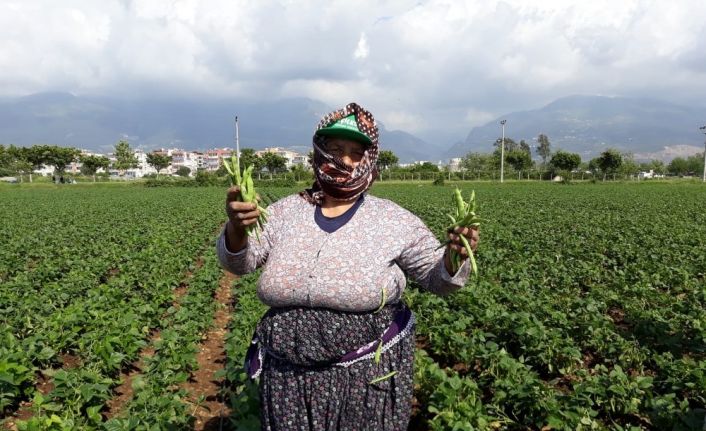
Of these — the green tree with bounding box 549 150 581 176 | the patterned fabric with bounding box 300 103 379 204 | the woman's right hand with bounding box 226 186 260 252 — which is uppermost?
the green tree with bounding box 549 150 581 176

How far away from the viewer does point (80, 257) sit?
11.0 meters

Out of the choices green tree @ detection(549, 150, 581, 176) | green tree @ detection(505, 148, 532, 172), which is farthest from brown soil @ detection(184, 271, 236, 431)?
green tree @ detection(505, 148, 532, 172)

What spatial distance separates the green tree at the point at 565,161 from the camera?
76500 millimetres

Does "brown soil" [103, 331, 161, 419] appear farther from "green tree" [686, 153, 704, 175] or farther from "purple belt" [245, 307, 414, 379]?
"green tree" [686, 153, 704, 175]

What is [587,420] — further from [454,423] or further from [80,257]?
[80,257]

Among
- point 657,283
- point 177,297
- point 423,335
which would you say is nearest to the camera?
point 423,335

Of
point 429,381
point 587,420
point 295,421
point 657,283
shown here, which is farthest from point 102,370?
point 657,283

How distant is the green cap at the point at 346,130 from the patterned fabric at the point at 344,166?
14mm

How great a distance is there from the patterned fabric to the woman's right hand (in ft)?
1.18

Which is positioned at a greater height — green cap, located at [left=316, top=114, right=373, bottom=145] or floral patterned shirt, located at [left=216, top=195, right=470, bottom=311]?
green cap, located at [left=316, top=114, right=373, bottom=145]

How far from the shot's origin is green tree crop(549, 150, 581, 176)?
76.5 meters

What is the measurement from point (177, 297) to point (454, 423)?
253 inches

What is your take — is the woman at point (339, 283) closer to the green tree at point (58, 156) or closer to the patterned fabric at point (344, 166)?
the patterned fabric at point (344, 166)

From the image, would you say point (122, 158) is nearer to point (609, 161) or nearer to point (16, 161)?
point (16, 161)
